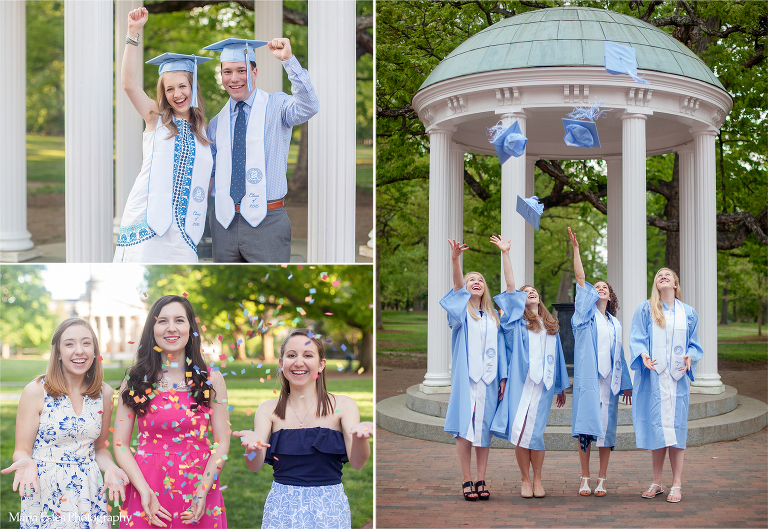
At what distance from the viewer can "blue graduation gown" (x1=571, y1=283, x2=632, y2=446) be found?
7.14m

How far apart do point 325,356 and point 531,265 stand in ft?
31.8

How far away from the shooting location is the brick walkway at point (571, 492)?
6.49m

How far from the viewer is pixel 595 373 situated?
286 inches

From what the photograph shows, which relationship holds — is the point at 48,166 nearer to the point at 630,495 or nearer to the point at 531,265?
the point at 531,265

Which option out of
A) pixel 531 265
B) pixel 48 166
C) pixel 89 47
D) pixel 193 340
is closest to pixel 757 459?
pixel 531 265

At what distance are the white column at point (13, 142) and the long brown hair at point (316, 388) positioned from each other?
6.85 metres

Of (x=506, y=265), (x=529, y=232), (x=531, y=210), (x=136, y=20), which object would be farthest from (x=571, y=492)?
(x=529, y=232)

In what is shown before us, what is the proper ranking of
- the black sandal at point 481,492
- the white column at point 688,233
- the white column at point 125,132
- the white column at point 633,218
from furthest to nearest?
1. the white column at point 688,233
2. the white column at point 125,132
3. the white column at point 633,218
4. the black sandal at point 481,492

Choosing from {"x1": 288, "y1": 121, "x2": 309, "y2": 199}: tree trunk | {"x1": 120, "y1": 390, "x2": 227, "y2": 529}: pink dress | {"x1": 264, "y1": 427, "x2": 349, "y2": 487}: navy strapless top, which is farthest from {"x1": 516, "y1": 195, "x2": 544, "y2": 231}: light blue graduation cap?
{"x1": 288, "y1": 121, "x2": 309, "y2": 199}: tree trunk

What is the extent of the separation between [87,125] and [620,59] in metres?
6.39

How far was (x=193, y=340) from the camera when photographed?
430 cm

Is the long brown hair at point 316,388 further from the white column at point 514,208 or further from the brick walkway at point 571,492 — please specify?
the white column at point 514,208

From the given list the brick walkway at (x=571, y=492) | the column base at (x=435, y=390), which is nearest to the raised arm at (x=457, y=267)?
the brick walkway at (x=571, y=492)

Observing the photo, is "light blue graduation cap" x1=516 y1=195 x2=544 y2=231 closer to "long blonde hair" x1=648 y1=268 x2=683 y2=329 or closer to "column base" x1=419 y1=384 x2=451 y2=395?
"long blonde hair" x1=648 y1=268 x2=683 y2=329
